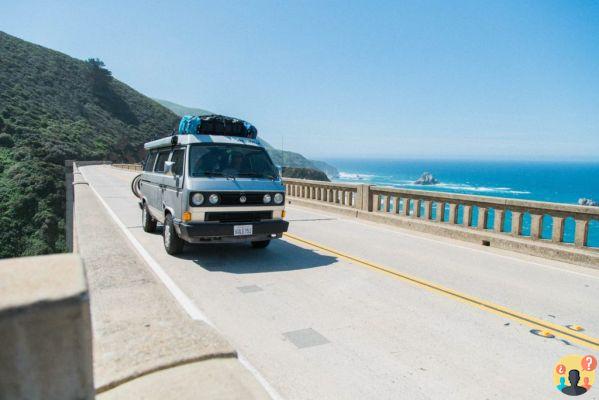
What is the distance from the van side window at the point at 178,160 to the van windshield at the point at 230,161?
254 mm

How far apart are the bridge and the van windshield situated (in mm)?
1572

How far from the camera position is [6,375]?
5.98ft

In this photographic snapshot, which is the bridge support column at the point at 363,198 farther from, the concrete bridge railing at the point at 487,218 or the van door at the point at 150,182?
the van door at the point at 150,182

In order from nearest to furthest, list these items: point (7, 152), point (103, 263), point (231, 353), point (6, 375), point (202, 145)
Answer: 1. point (6, 375)
2. point (231, 353)
3. point (103, 263)
4. point (202, 145)
5. point (7, 152)

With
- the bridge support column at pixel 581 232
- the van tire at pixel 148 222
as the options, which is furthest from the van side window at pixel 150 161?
the bridge support column at pixel 581 232

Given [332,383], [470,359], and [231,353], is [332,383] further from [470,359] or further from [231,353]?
[470,359]

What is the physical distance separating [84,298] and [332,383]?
237 cm

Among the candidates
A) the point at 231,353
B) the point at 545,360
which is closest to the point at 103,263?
the point at 231,353

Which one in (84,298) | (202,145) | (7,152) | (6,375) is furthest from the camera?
(7,152)

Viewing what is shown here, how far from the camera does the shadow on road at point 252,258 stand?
757cm

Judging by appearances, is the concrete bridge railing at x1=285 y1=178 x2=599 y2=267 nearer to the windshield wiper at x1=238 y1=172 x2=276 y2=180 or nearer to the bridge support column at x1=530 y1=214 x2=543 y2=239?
the bridge support column at x1=530 y1=214 x2=543 y2=239

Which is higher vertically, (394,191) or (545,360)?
(394,191)

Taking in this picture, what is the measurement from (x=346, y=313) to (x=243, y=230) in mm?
2920

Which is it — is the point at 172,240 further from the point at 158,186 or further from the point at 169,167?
the point at 158,186
